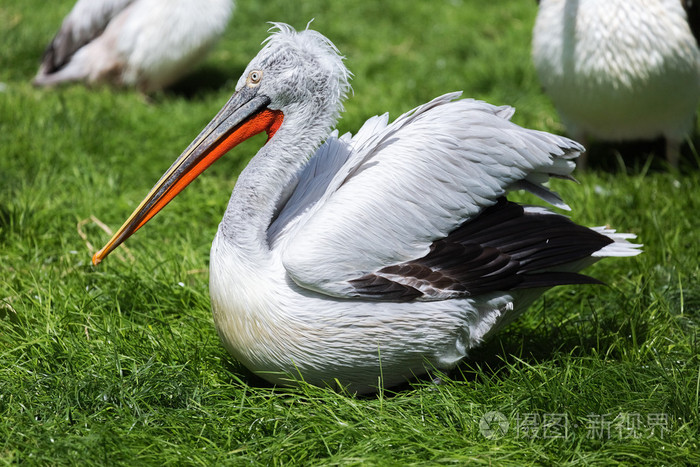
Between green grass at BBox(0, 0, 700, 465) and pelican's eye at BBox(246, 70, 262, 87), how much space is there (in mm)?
1087

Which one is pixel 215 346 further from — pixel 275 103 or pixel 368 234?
pixel 275 103

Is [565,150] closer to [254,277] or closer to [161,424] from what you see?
[254,277]

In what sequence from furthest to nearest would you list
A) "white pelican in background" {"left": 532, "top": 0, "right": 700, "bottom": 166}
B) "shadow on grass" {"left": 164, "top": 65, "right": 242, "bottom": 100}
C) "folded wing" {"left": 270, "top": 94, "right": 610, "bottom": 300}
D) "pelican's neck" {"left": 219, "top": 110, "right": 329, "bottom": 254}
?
"shadow on grass" {"left": 164, "top": 65, "right": 242, "bottom": 100}, "white pelican in background" {"left": 532, "top": 0, "right": 700, "bottom": 166}, "pelican's neck" {"left": 219, "top": 110, "right": 329, "bottom": 254}, "folded wing" {"left": 270, "top": 94, "right": 610, "bottom": 300}

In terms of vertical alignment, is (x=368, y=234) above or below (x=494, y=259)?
above

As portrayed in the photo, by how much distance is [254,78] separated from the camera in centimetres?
298

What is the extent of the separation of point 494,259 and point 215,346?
1233 mm

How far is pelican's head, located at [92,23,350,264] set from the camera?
295cm

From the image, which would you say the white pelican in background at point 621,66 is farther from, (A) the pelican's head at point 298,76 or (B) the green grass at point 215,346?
(A) the pelican's head at point 298,76

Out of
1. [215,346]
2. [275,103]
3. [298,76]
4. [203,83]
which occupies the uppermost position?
[298,76]

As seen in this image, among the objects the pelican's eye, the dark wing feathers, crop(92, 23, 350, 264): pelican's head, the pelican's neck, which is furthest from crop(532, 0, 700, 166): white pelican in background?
the pelican's eye

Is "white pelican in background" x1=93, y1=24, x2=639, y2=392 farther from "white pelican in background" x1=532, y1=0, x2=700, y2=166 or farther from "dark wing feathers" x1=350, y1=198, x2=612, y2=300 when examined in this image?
"white pelican in background" x1=532, y1=0, x2=700, y2=166

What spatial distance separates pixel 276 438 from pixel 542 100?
459 cm

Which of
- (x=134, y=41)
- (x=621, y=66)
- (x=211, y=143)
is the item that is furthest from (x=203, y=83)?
(x=211, y=143)

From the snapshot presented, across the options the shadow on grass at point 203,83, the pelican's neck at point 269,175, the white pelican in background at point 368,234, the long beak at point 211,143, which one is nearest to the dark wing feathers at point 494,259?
the white pelican in background at point 368,234
